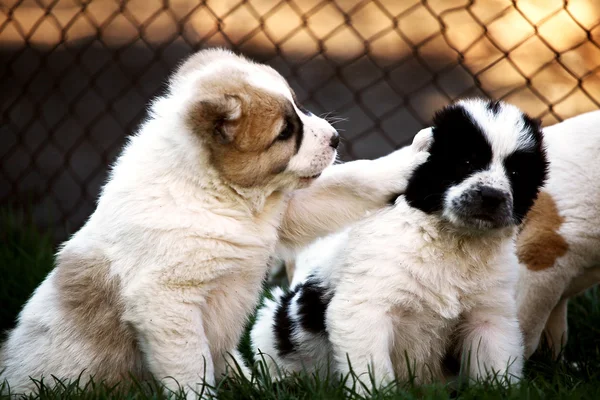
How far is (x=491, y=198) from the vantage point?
3307 mm

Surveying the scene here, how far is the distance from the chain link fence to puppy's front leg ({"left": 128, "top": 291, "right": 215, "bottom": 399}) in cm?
380

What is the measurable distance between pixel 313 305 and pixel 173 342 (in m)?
0.70

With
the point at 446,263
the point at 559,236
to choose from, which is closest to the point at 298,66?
the point at 559,236

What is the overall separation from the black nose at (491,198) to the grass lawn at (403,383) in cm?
66

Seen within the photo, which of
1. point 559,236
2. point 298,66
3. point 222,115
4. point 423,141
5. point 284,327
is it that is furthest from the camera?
point 298,66

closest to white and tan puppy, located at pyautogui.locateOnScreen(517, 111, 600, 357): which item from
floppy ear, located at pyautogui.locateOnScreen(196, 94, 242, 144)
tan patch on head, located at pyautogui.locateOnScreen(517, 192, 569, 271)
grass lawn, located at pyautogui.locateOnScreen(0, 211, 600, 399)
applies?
tan patch on head, located at pyautogui.locateOnScreen(517, 192, 569, 271)

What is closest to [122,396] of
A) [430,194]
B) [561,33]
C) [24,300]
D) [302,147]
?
[302,147]

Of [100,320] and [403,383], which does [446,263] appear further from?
[100,320]

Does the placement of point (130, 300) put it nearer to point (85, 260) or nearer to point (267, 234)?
point (85, 260)

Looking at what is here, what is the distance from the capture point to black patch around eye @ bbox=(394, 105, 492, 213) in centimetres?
342

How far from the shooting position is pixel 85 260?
3512mm

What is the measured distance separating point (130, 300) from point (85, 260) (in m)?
0.32

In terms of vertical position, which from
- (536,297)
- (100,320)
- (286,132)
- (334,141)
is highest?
(286,132)

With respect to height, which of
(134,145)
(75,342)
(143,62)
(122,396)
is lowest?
(122,396)
